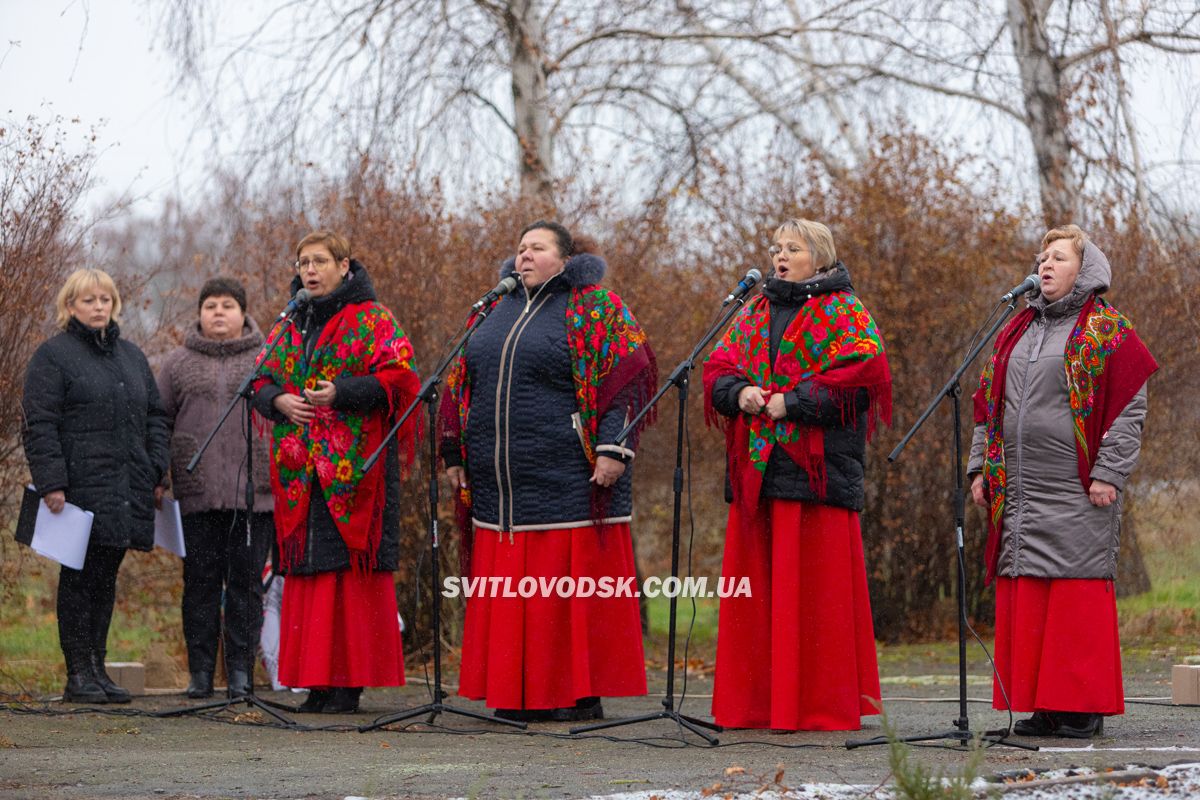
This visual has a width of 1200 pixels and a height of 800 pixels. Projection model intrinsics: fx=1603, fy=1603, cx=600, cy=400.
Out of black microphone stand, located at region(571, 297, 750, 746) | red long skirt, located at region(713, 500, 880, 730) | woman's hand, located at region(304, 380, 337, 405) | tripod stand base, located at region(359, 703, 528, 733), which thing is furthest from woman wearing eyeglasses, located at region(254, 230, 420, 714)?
red long skirt, located at region(713, 500, 880, 730)

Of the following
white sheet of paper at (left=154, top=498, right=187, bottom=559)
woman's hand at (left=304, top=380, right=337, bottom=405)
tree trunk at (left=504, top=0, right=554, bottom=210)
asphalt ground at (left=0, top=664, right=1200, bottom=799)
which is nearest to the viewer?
asphalt ground at (left=0, top=664, right=1200, bottom=799)

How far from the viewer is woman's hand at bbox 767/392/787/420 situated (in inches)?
248

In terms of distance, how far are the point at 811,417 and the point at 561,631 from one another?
1502 mm

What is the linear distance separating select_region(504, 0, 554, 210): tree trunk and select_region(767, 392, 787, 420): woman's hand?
6109mm

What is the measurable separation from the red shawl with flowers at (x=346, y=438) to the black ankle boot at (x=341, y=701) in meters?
0.61

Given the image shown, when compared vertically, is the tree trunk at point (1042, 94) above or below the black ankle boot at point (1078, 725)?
above

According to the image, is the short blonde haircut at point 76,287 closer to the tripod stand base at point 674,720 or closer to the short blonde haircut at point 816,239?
the tripod stand base at point 674,720

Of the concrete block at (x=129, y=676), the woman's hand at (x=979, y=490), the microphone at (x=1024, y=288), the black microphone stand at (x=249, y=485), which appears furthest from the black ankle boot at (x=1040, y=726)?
the concrete block at (x=129, y=676)

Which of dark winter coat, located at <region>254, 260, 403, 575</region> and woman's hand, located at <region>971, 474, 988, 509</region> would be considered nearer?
woman's hand, located at <region>971, 474, 988, 509</region>

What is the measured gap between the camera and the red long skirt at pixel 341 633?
23.9 ft

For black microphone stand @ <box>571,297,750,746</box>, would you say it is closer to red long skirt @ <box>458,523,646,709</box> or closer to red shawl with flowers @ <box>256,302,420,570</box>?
red long skirt @ <box>458,523,646,709</box>

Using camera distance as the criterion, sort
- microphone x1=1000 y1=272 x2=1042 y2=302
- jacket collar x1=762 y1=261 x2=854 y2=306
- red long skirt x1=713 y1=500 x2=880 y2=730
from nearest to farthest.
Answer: microphone x1=1000 y1=272 x2=1042 y2=302 < red long skirt x1=713 y1=500 x2=880 y2=730 < jacket collar x1=762 y1=261 x2=854 y2=306

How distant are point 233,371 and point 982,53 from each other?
295 inches

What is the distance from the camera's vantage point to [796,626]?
6348mm
